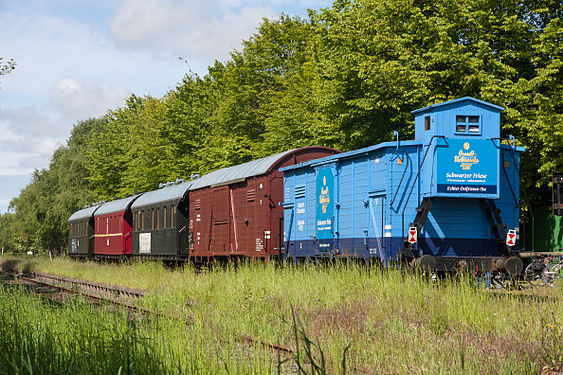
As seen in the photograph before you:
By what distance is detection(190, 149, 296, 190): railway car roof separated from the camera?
20.3 m

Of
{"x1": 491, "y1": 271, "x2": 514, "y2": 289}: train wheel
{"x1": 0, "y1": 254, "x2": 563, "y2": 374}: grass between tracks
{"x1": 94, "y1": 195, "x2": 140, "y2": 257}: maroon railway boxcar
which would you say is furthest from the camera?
{"x1": 94, "y1": 195, "x2": 140, "y2": 257}: maroon railway boxcar

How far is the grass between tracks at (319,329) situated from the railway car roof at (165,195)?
13226mm

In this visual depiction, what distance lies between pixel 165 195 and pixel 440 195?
1735cm

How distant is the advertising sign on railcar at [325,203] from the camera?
17047 millimetres

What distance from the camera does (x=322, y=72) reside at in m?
31.6

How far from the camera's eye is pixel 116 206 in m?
37.1

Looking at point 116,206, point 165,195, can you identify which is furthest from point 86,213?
point 165,195

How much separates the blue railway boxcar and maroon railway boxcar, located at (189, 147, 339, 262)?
3.82 metres

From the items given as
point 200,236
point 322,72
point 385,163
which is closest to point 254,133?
point 322,72

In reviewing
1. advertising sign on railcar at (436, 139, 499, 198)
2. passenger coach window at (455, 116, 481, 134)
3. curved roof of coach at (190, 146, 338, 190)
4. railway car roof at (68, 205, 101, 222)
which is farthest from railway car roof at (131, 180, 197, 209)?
advertising sign on railcar at (436, 139, 499, 198)

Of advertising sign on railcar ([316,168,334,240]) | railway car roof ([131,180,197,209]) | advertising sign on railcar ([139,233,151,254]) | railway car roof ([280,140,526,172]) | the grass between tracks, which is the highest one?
railway car roof ([280,140,526,172])

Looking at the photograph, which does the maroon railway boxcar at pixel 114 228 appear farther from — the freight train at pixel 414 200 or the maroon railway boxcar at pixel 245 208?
the freight train at pixel 414 200

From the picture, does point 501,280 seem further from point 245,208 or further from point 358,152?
point 245,208

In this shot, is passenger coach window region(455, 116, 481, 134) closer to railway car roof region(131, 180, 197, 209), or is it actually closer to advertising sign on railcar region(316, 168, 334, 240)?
advertising sign on railcar region(316, 168, 334, 240)
